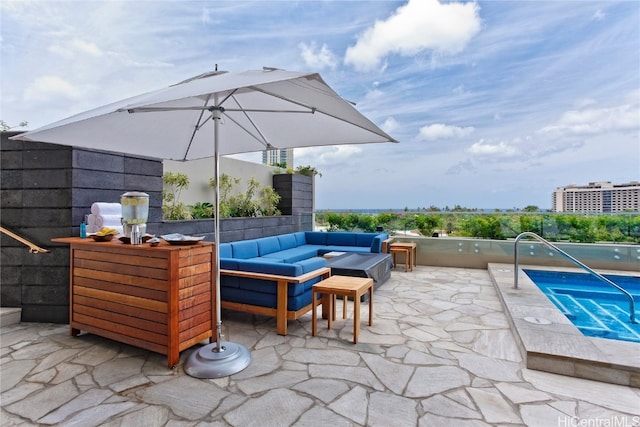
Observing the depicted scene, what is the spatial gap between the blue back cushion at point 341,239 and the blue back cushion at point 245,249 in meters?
2.37

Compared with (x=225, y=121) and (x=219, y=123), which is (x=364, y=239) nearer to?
(x=225, y=121)

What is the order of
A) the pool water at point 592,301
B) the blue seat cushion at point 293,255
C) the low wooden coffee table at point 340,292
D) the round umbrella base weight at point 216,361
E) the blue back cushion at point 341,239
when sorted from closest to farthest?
the round umbrella base weight at point 216,361, the low wooden coffee table at point 340,292, the pool water at point 592,301, the blue seat cushion at point 293,255, the blue back cushion at point 341,239

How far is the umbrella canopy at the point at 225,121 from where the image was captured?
2.02m

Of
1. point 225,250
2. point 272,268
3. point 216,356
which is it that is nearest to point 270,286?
point 272,268

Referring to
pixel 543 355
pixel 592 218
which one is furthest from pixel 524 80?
pixel 543 355

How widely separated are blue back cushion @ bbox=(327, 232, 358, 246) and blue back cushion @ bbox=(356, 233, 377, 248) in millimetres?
101

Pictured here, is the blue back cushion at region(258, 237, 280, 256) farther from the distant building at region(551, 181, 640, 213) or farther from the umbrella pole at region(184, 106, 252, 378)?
the distant building at region(551, 181, 640, 213)

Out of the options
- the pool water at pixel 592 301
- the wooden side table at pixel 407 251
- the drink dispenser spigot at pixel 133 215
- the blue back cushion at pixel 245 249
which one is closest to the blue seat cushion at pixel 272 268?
the drink dispenser spigot at pixel 133 215

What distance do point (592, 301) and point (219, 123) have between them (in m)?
5.98

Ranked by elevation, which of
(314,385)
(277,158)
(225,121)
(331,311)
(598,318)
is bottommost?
(598,318)

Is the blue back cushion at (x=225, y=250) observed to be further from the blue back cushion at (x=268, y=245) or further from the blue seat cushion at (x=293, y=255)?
the blue back cushion at (x=268, y=245)

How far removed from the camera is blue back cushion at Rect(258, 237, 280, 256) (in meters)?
6.06

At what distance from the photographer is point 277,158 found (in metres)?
11.1

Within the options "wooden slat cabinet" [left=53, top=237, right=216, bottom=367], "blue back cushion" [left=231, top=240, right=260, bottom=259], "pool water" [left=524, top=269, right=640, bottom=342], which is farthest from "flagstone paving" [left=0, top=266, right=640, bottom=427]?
"blue back cushion" [left=231, top=240, right=260, bottom=259]
